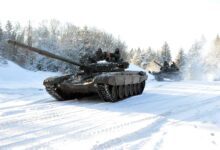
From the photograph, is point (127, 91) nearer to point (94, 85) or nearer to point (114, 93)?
point (114, 93)

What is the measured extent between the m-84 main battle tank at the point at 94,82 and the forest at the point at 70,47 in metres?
13.1

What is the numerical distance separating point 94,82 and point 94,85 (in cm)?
16

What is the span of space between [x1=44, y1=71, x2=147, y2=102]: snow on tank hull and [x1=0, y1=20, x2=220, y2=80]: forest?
42.9ft

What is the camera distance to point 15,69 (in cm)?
1742

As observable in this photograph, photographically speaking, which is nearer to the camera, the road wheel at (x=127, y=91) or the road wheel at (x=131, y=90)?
the road wheel at (x=127, y=91)

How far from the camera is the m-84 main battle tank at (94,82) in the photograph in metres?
6.38

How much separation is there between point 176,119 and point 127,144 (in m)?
1.78

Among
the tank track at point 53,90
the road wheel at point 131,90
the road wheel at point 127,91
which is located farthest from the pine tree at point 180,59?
the tank track at point 53,90

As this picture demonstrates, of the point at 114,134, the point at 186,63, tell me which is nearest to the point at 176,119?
the point at 114,134

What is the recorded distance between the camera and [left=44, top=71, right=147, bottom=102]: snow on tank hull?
251 inches

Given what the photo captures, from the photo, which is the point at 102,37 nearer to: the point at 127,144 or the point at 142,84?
the point at 142,84

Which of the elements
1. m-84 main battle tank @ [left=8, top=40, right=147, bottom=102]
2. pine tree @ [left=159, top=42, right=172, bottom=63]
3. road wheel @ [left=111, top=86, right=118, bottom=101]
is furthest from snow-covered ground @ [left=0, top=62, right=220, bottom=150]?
pine tree @ [left=159, top=42, right=172, bottom=63]

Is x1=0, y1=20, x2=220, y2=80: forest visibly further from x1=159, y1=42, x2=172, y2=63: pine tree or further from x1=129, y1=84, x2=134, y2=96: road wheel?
x1=129, y1=84, x2=134, y2=96: road wheel

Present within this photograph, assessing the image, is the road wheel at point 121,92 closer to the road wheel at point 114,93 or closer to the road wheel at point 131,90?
the road wheel at point 114,93
